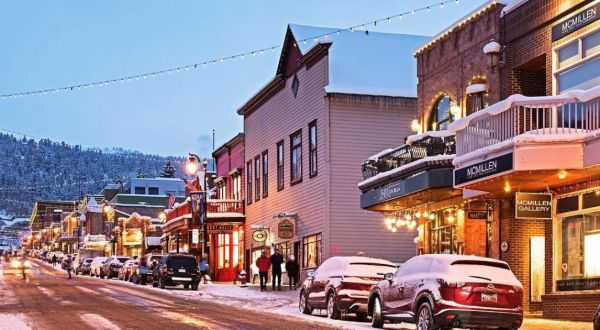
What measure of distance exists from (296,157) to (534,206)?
2235 centimetres

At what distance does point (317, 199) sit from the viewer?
40.2 metres

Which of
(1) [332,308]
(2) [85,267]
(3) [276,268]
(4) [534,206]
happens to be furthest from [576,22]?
(2) [85,267]

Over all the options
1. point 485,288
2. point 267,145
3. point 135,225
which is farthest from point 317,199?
point 135,225

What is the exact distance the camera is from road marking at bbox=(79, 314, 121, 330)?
1942 centimetres

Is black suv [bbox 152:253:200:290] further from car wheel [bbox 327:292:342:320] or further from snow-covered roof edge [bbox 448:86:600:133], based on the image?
snow-covered roof edge [bbox 448:86:600:133]

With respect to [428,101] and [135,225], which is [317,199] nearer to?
[428,101]

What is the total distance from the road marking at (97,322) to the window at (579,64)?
1192 cm

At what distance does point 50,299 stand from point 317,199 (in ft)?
42.0

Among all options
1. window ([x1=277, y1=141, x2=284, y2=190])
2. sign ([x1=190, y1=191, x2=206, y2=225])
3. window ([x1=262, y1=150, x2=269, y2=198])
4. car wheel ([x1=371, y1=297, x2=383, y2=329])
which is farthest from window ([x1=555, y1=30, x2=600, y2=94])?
sign ([x1=190, y1=191, x2=206, y2=225])

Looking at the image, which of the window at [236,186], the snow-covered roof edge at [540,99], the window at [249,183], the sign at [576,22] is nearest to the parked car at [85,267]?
the window at [236,186]

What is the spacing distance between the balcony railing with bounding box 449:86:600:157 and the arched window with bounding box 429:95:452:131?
6.08 meters

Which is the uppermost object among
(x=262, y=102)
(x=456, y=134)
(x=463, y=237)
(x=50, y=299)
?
(x=262, y=102)

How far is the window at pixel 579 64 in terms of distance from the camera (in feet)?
71.8

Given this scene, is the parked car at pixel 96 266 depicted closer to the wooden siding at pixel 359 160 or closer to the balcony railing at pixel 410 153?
the wooden siding at pixel 359 160
